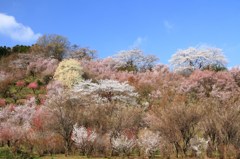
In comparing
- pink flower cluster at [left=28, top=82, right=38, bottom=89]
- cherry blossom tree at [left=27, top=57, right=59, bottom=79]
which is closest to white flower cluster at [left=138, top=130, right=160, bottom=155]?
pink flower cluster at [left=28, top=82, right=38, bottom=89]

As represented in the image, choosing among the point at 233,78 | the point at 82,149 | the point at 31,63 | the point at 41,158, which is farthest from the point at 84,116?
the point at 31,63

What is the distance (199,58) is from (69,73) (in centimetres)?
1939

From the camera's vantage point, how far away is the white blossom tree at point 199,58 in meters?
51.6

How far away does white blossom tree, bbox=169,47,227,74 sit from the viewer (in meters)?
51.6

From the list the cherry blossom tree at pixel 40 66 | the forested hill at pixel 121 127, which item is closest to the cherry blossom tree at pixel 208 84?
the forested hill at pixel 121 127

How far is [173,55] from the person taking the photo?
5469 cm

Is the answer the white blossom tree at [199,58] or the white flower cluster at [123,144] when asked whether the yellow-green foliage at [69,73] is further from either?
the white flower cluster at [123,144]

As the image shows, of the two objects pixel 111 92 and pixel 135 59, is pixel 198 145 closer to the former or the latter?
pixel 111 92

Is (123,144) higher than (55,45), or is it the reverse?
(55,45)

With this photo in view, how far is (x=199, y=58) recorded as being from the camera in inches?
2063

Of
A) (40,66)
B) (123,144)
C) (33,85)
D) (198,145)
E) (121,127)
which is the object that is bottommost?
(198,145)

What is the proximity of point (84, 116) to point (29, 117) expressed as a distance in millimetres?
9393

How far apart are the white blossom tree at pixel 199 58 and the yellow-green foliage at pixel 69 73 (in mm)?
14614

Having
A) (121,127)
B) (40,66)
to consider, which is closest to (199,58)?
(40,66)
